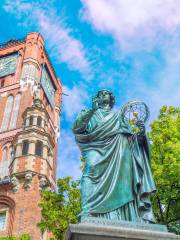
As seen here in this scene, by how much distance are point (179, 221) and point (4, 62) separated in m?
40.3

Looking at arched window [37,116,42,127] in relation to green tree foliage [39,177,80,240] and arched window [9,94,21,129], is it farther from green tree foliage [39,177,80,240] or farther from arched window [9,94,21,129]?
green tree foliage [39,177,80,240]

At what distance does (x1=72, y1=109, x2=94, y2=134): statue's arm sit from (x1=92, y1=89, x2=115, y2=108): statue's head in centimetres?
42

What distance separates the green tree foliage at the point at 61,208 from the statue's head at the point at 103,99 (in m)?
8.62

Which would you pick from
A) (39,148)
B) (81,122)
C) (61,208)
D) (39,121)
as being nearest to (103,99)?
(81,122)

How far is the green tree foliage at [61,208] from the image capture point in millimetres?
14372

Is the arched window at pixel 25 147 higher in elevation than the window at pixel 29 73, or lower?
lower

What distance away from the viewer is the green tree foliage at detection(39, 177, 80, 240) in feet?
47.2

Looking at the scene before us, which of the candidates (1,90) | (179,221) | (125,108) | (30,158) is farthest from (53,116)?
(125,108)

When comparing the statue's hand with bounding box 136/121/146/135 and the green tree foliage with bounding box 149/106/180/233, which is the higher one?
the green tree foliage with bounding box 149/106/180/233

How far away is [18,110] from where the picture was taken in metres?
41.2

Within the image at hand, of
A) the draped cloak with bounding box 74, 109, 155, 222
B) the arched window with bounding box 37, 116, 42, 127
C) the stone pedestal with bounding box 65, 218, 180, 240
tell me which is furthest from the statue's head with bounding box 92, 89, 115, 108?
the arched window with bounding box 37, 116, 42, 127

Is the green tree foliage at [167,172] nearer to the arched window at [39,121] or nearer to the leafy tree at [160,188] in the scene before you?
the leafy tree at [160,188]

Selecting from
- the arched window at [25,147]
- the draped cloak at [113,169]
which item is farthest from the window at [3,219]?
the draped cloak at [113,169]

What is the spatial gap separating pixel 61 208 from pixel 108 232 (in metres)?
11.4
